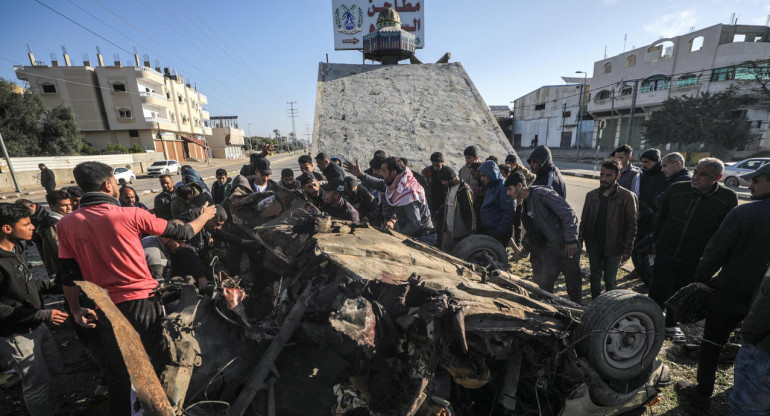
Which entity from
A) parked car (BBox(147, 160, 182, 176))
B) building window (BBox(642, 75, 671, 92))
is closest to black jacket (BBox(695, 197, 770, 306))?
parked car (BBox(147, 160, 182, 176))

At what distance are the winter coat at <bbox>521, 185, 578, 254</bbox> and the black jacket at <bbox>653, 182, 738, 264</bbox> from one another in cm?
100

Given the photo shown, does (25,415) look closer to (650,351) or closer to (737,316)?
(650,351)

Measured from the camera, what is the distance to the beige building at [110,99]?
33719 mm

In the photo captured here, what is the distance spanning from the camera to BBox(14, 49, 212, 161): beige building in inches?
1328

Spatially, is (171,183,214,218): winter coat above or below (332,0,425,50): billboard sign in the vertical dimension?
below

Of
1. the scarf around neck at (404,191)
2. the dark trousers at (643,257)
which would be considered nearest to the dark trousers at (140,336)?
the scarf around neck at (404,191)

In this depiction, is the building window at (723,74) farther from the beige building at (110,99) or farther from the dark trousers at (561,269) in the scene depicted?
the beige building at (110,99)

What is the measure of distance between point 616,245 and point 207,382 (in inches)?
172

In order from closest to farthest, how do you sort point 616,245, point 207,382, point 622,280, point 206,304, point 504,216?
point 207,382, point 206,304, point 616,245, point 504,216, point 622,280

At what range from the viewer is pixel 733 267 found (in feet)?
8.30

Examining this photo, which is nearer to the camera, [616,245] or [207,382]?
[207,382]

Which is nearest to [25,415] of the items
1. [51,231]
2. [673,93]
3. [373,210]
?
[51,231]

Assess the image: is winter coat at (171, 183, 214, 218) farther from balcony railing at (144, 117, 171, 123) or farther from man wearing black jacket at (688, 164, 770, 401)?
balcony railing at (144, 117, 171, 123)

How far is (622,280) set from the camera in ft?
16.6
